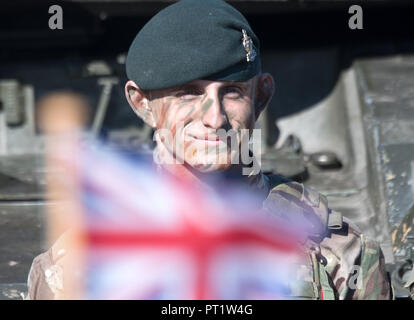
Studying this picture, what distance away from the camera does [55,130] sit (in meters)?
5.05

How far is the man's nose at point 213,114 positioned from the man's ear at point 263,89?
0.73ft

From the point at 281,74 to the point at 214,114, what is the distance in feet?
9.11

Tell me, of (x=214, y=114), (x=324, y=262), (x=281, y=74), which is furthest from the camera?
(x=281, y=74)

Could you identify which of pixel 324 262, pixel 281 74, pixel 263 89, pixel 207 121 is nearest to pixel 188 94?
pixel 207 121

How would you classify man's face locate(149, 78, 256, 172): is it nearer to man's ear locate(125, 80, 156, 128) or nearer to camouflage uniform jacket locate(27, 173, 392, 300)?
man's ear locate(125, 80, 156, 128)

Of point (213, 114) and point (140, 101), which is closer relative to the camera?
point (213, 114)

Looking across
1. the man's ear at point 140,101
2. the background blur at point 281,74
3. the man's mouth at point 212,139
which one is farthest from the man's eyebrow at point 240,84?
the background blur at point 281,74

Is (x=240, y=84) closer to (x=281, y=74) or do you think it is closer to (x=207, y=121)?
(x=207, y=121)

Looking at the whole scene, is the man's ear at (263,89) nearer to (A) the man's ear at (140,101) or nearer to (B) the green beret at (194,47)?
(B) the green beret at (194,47)

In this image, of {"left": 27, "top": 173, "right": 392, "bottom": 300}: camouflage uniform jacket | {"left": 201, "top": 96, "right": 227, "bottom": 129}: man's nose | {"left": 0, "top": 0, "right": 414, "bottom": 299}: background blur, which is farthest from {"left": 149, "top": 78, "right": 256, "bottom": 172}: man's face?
{"left": 0, "top": 0, "right": 414, "bottom": 299}: background blur

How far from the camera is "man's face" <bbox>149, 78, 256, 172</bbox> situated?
230cm

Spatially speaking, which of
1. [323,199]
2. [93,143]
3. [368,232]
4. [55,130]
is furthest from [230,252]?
[55,130]

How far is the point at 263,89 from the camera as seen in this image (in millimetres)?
2498

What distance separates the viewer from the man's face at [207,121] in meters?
2.30
